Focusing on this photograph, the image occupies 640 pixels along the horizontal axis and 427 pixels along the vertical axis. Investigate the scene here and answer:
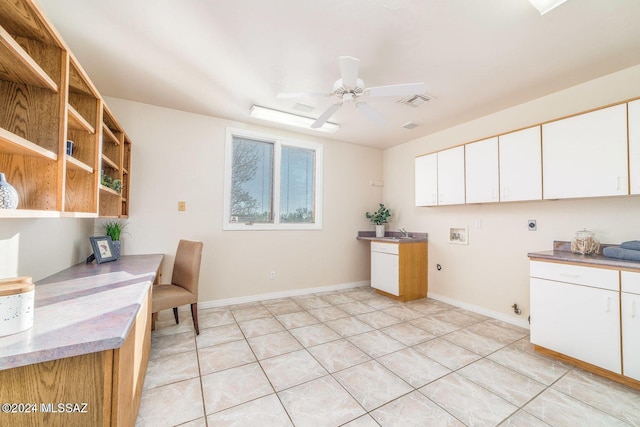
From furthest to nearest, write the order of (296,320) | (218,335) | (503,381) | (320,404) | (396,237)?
(396,237) < (296,320) < (218,335) < (503,381) < (320,404)

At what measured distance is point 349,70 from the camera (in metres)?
1.86

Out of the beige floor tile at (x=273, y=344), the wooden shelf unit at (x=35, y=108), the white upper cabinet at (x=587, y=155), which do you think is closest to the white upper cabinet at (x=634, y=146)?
the white upper cabinet at (x=587, y=155)

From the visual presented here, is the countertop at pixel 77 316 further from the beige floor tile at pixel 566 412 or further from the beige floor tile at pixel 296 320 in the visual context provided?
the beige floor tile at pixel 566 412

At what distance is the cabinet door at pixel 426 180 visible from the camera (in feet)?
12.0

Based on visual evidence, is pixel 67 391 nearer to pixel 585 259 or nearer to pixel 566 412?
pixel 566 412

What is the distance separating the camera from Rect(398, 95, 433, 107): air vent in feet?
9.12

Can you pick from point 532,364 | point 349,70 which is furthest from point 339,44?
point 532,364

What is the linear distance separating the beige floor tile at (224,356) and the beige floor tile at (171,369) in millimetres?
66

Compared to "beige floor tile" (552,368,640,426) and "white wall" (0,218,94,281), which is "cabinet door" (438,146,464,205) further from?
"white wall" (0,218,94,281)

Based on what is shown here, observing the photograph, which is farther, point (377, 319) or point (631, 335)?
point (377, 319)

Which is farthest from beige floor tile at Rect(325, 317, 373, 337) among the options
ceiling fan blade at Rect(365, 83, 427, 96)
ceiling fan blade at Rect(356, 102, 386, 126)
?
ceiling fan blade at Rect(365, 83, 427, 96)

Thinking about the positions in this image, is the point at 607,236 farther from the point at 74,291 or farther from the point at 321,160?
the point at 74,291

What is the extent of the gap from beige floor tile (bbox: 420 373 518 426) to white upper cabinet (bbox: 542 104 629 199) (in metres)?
1.89

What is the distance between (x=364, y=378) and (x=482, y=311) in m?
2.20
